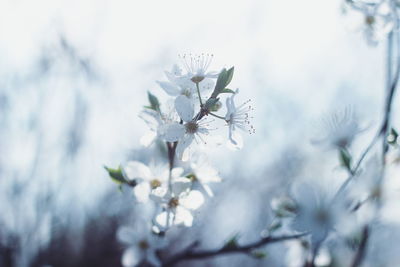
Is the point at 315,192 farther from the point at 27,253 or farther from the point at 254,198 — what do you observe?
the point at 254,198

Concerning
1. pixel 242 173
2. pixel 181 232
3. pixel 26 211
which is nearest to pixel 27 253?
pixel 26 211

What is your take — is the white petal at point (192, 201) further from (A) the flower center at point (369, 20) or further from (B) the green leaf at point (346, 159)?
(A) the flower center at point (369, 20)

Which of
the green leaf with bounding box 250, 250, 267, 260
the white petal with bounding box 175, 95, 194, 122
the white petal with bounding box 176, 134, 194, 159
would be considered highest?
the white petal with bounding box 175, 95, 194, 122

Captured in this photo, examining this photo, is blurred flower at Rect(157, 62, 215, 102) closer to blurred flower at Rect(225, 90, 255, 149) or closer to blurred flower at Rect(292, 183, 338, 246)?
blurred flower at Rect(225, 90, 255, 149)

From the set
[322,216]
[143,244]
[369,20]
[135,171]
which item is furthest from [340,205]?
[369,20]

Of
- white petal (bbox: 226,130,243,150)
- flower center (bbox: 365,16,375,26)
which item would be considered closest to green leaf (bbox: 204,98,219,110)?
white petal (bbox: 226,130,243,150)

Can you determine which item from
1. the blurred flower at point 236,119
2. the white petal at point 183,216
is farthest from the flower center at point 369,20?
the white petal at point 183,216

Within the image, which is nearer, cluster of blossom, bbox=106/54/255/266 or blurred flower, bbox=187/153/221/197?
cluster of blossom, bbox=106/54/255/266

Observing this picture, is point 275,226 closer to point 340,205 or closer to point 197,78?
point 340,205
